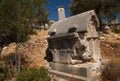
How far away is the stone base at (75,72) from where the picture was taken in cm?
1040

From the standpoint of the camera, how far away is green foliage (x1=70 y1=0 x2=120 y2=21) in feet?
86.7

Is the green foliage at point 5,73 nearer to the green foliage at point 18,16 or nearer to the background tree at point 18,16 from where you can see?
the background tree at point 18,16

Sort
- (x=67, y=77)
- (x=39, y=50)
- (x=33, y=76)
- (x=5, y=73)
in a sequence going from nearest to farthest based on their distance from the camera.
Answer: (x=33, y=76) < (x=67, y=77) < (x=5, y=73) < (x=39, y=50)

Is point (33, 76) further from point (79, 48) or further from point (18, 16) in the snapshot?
point (18, 16)

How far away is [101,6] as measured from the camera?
88.6 feet

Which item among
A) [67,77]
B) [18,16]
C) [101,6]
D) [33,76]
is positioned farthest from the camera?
[101,6]

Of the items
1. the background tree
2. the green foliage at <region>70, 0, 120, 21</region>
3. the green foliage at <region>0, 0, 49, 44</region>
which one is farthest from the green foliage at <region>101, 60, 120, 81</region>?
the green foliage at <region>70, 0, 120, 21</region>

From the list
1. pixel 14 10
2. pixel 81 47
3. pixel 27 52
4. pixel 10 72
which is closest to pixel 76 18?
pixel 81 47

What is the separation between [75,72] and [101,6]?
709 inches

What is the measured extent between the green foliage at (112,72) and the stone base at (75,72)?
0.45 m

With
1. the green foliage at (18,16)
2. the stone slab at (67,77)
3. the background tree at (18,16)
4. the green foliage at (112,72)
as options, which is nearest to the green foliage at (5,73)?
the background tree at (18,16)

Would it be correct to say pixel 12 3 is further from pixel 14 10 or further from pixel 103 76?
pixel 103 76

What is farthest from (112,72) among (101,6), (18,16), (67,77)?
(101,6)

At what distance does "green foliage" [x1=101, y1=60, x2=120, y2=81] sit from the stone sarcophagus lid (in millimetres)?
791
